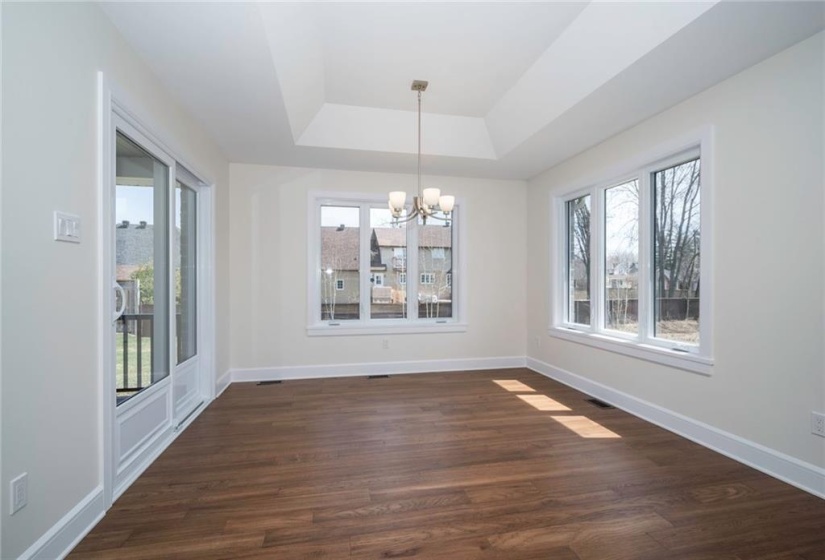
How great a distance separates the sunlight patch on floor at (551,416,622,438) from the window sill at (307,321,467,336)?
6.31 feet

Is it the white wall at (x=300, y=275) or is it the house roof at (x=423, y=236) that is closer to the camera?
the white wall at (x=300, y=275)

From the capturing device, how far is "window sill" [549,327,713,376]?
278cm

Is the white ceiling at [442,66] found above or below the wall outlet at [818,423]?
above

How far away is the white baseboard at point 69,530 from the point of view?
60.3 inches

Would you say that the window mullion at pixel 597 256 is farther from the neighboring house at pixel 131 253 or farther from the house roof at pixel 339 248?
the neighboring house at pixel 131 253

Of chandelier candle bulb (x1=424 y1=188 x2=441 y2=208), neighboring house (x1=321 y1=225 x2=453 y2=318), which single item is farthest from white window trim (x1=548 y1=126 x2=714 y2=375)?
chandelier candle bulb (x1=424 y1=188 x2=441 y2=208)

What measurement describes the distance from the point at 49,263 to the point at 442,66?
2.95m

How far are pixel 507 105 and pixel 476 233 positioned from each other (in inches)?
69.9

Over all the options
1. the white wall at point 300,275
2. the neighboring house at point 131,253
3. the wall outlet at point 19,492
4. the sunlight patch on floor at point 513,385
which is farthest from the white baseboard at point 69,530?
the sunlight patch on floor at point 513,385

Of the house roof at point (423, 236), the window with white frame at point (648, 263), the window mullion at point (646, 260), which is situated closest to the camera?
the window with white frame at point (648, 263)

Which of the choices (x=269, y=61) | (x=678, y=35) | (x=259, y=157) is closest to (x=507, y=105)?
(x=678, y=35)

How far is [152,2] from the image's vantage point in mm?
1932

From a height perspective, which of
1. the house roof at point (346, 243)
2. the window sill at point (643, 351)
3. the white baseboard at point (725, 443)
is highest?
the house roof at point (346, 243)

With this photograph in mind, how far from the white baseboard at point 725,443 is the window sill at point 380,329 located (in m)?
1.76
